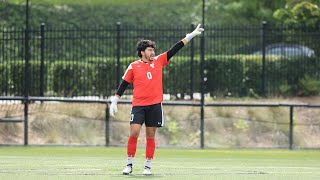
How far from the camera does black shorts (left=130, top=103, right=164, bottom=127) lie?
15.2 metres

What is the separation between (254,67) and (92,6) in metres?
15.4

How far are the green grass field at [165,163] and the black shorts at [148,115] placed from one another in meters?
0.73

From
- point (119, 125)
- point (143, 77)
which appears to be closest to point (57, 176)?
point (143, 77)

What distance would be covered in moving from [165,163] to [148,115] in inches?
112

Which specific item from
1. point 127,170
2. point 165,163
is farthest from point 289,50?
point 127,170

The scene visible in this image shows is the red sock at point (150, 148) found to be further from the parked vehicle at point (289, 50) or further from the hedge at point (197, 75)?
the parked vehicle at point (289, 50)

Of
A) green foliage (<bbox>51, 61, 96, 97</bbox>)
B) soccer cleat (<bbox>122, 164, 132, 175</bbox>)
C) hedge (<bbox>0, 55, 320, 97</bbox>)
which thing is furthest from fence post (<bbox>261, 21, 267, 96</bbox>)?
soccer cleat (<bbox>122, 164, 132, 175</bbox>)

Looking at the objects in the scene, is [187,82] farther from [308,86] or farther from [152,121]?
[152,121]

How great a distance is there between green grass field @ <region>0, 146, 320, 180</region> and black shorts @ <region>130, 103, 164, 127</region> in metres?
0.73

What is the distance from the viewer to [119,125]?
24.0m

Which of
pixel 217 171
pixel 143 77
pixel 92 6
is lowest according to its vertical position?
pixel 217 171

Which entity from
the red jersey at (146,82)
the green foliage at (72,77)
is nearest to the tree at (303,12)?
the green foliage at (72,77)

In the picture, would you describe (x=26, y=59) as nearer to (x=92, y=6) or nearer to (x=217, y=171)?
(x=217, y=171)

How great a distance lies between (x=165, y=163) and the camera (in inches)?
710
